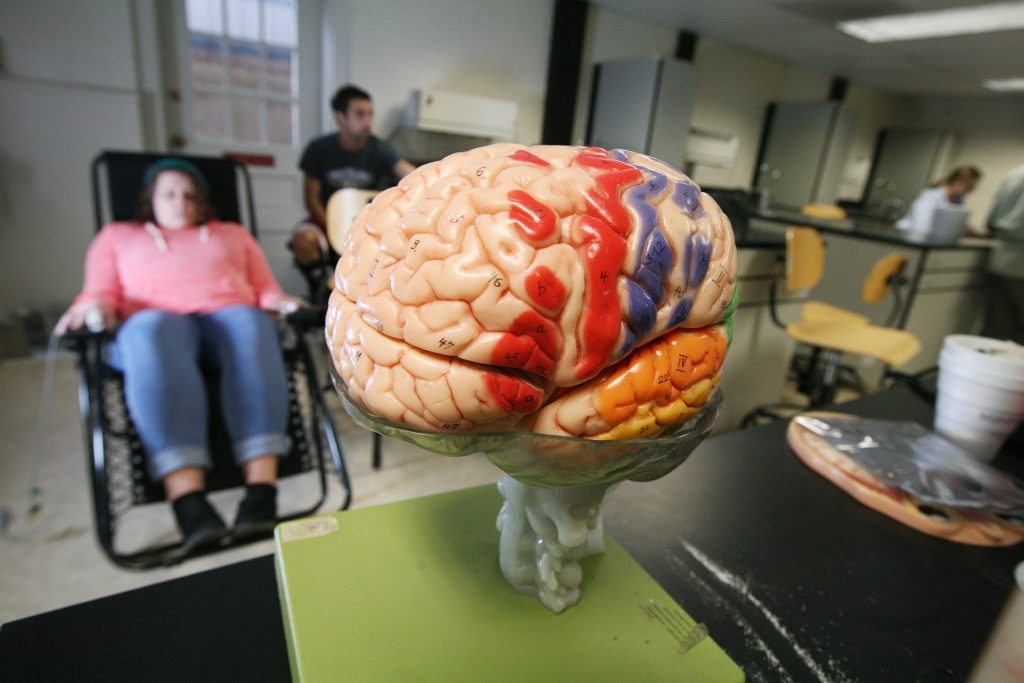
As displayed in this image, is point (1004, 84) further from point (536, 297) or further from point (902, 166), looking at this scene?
point (536, 297)

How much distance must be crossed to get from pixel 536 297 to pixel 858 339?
2.19 meters

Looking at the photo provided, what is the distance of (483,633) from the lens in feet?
1.58

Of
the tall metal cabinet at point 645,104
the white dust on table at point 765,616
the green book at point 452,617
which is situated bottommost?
the white dust on table at point 765,616

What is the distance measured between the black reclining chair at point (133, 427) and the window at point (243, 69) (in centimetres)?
151

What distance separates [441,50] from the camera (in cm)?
359

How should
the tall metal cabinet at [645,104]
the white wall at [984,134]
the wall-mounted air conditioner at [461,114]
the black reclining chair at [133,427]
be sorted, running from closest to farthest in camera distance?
the black reclining chair at [133,427] → the wall-mounted air conditioner at [461,114] → the tall metal cabinet at [645,104] → the white wall at [984,134]

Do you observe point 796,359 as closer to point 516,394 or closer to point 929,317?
point 929,317

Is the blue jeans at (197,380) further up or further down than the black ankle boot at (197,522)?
further up

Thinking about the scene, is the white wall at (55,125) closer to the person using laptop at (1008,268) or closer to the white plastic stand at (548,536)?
the white plastic stand at (548,536)

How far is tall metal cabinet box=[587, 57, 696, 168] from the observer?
412 cm

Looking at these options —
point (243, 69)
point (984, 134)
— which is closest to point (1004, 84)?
point (984, 134)

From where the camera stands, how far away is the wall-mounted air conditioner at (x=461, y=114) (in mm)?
3398

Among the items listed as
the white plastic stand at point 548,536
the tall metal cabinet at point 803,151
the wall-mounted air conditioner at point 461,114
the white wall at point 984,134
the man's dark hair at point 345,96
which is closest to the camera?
the white plastic stand at point 548,536

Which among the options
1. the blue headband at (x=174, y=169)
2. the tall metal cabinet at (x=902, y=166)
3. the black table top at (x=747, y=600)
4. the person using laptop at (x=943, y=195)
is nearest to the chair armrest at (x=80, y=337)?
the blue headband at (x=174, y=169)
